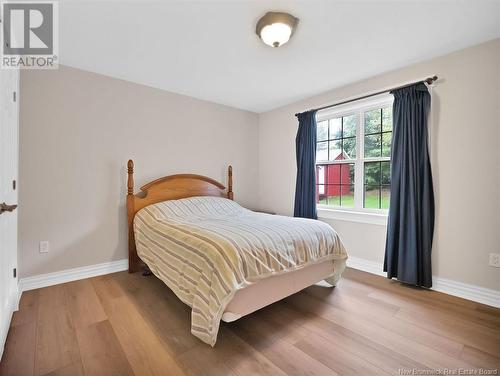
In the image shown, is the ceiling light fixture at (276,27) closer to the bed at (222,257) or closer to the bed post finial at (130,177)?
the bed at (222,257)

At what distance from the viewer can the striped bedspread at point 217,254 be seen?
5.05 feet

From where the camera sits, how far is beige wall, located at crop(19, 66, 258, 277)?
2406 mm

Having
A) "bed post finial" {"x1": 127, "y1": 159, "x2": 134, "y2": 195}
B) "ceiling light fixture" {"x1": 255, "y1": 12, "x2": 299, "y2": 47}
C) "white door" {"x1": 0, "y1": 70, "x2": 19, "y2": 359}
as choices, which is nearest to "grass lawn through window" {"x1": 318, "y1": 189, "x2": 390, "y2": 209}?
"ceiling light fixture" {"x1": 255, "y1": 12, "x2": 299, "y2": 47}

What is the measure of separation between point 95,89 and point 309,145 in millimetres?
2768

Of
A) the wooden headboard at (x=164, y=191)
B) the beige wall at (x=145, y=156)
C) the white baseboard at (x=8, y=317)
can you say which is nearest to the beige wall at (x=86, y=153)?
the beige wall at (x=145, y=156)

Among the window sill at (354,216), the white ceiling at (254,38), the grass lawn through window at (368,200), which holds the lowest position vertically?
the window sill at (354,216)

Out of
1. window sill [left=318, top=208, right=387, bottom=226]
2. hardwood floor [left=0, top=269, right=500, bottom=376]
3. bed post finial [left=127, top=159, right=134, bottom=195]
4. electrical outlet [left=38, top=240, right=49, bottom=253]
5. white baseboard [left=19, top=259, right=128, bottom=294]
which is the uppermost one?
bed post finial [left=127, top=159, right=134, bottom=195]

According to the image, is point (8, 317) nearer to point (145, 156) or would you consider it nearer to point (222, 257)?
point (222, 257)

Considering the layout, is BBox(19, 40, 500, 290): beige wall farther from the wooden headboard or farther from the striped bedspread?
the striped bedspread

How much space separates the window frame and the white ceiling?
0.33 m

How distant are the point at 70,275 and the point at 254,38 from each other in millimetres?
3053

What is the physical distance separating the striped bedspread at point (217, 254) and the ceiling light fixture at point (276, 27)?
157 cm

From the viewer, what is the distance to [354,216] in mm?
3055
